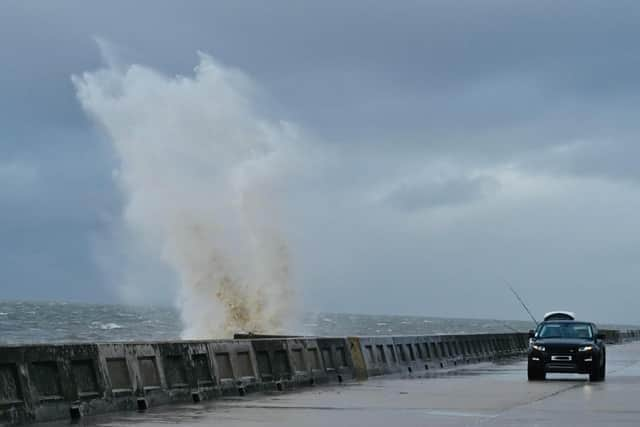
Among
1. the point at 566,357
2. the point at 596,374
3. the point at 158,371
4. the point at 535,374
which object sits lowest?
the point at 596,374

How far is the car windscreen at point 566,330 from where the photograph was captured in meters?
30.7

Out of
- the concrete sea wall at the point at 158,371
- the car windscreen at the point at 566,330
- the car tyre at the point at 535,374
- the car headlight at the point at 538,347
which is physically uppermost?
the concrete sea wall at the point at 158,371

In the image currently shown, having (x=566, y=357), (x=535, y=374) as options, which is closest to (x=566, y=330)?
(x=566, y=357)

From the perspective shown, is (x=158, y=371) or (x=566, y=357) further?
(x=566, y=357)

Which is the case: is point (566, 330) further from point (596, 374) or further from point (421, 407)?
point (421, 407)

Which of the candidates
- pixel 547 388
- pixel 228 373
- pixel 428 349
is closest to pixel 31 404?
pixel 228 373

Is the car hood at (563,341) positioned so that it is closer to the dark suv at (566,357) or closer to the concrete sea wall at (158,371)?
the dark suv at (566,357)

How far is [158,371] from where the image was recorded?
747 inches

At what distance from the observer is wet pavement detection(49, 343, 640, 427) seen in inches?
634

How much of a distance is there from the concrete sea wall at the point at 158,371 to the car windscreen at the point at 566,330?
406 cm

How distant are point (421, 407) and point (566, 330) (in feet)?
41.7

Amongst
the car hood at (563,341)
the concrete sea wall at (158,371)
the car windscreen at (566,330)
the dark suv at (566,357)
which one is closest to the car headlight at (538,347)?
the dark suv at (566,357)

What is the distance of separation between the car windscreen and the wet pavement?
2880 millimetres

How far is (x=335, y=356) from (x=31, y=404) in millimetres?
13319
